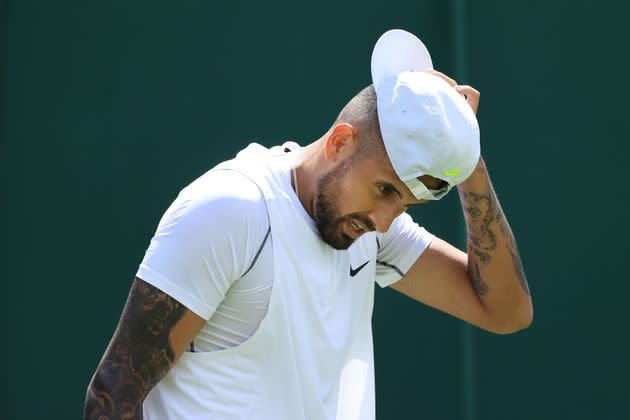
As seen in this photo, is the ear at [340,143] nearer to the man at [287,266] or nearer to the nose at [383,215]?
the man at [287,266]

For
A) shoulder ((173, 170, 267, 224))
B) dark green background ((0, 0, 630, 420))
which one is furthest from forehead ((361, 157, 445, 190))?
dark green background ((0, 0, 630, 420))

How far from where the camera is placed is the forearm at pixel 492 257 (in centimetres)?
253

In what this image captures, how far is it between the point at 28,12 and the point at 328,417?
2175 millimetres

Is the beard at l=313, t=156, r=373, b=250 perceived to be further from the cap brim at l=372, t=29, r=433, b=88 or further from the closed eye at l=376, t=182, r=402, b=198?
the cap brim at l=372, t=29, r=433, b=88

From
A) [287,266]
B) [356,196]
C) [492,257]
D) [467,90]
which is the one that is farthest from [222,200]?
[492,257]

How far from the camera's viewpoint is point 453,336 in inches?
162

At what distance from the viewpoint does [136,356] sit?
2.06 m

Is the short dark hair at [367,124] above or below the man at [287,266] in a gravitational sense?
above

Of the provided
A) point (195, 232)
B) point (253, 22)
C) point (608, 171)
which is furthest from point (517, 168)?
point (195, 232)

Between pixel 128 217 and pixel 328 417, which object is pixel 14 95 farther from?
pixel 328 417

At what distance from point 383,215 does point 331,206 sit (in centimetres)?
11

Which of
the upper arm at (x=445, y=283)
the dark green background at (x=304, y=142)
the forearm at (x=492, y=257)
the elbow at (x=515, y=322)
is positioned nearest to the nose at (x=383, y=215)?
the forearm at (x=492, y=257)

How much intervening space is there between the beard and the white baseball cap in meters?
0.12

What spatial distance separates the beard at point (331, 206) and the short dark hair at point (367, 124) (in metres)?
0.04
